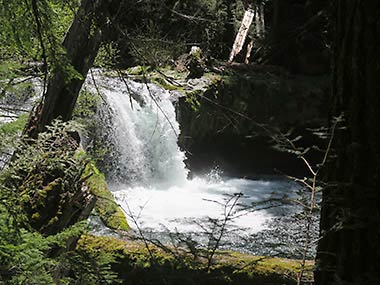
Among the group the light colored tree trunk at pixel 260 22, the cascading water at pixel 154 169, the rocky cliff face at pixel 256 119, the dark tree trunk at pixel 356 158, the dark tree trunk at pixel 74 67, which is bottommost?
the dark tree trunk at pixel 356 158

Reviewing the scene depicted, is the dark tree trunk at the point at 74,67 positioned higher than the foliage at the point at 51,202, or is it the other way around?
the dark tree trunk at the point at 74,67

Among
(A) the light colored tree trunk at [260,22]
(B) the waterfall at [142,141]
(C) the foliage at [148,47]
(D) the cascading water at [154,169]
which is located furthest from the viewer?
(A) the light colored tree trunk at [260,22]

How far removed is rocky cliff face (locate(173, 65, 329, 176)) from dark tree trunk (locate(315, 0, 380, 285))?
912 centimetres

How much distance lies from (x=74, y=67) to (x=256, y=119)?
730 cm

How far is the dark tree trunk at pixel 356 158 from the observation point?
1.36 meters

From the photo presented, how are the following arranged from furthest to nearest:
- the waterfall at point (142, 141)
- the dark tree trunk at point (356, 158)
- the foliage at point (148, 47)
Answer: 1. the waterfall at point (142, 141)
2. the foliage at point (148, 47)
3. the dark tree trunk at point (356, 158)

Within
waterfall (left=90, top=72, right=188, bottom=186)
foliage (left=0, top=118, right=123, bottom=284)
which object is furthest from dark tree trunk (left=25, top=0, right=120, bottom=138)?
waterfall (left=90, top=72, right=188, bottom=186)

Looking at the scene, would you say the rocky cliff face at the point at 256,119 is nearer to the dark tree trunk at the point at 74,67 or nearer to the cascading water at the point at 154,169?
the cascading water at the point at 154,169

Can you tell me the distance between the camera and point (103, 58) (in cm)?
672

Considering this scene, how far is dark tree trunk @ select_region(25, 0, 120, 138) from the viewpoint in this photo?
12.7 feet

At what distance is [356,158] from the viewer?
4.63 feet

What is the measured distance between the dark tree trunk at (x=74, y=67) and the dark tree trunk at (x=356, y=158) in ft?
8.89

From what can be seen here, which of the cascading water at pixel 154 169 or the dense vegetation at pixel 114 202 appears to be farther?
the cascading water at pixel 154 169

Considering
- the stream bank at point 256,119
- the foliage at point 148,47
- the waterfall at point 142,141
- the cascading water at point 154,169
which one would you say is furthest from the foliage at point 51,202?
the stream bank at point 256,119
